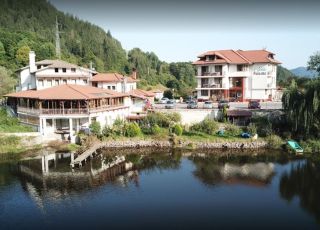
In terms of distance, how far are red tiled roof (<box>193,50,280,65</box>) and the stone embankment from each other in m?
23.7

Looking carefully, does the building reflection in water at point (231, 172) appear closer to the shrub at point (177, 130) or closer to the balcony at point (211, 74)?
the shrub at point (177, 130)

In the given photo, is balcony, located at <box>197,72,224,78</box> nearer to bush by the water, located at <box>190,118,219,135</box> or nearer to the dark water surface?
bush by the water, located at <box>190,118,219,135</box>

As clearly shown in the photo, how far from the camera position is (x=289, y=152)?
41156 millimetres

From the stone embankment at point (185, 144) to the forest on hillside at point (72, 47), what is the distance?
131 ft

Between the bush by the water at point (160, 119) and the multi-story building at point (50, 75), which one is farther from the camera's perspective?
the multi-story building at point (50, 75)

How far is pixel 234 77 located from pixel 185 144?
25.9 meters

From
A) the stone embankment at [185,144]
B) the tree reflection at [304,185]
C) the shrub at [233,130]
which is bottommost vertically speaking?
the tree reflection at [304,185]

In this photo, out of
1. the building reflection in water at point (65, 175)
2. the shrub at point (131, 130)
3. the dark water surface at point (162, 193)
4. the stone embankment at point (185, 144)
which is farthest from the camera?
the shrub at point (131, 130)

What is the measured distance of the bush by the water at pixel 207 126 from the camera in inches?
1807

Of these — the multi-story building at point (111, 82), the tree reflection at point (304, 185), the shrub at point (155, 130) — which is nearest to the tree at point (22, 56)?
the multi-story building at point (111, 82)

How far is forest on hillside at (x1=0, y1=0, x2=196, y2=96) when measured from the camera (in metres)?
90.8

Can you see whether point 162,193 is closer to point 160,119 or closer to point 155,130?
point 155,130

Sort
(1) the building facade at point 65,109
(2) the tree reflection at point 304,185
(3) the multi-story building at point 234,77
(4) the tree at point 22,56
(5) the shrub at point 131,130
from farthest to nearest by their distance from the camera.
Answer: (4) the tree at point 22,56
(3) the multi-story building at point 234,77
(5) the shrub at point 131,130
(1) the building facade at point 65,109
(2) the tree reflection at point 304,185

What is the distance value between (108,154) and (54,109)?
963 centimetres
